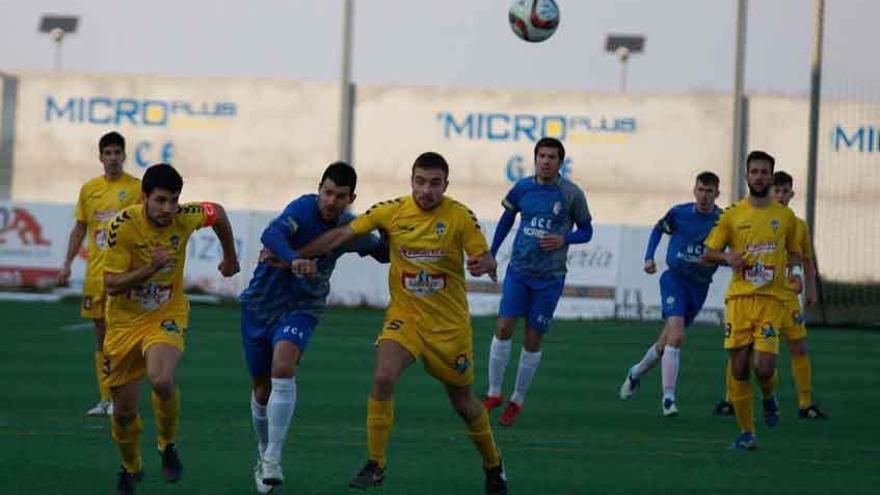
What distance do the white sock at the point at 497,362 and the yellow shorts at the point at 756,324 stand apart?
8.77ft

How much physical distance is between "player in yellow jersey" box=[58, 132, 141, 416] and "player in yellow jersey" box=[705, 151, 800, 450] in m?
A: 4.97

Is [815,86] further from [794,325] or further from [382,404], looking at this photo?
[382,404]

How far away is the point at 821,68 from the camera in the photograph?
1201 inches

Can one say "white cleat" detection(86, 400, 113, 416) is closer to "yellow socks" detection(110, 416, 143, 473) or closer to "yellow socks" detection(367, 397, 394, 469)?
"yellow socks" detection(110, 416, 143, 473)

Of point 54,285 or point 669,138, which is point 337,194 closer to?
point 54,285

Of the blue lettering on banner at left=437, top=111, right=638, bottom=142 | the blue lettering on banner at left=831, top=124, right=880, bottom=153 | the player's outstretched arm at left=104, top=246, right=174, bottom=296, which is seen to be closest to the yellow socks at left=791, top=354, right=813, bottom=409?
the player's outstretched arm at left=104, top=246, right=174, bottom=296

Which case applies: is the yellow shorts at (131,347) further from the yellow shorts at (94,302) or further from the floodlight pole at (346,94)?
the floodlight pole at (346,94)

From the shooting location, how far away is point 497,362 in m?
15.8

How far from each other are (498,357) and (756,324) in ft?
9.64

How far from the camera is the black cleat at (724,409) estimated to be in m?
16.1

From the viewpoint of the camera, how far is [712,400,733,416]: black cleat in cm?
1609

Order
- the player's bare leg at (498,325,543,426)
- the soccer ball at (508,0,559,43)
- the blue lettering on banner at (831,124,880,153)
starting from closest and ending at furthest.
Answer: the player's bare leg at (498,325,543,426)
the soccer ball at (508,0,559,43)
the blue lettering on banner at (831,124,880,153)

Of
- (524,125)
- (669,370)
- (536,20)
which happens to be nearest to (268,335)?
(669,370)

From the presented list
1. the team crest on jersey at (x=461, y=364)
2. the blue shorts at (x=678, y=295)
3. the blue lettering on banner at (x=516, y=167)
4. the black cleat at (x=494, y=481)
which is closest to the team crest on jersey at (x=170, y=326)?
the team crest on jersey at (x=461, y=364)
